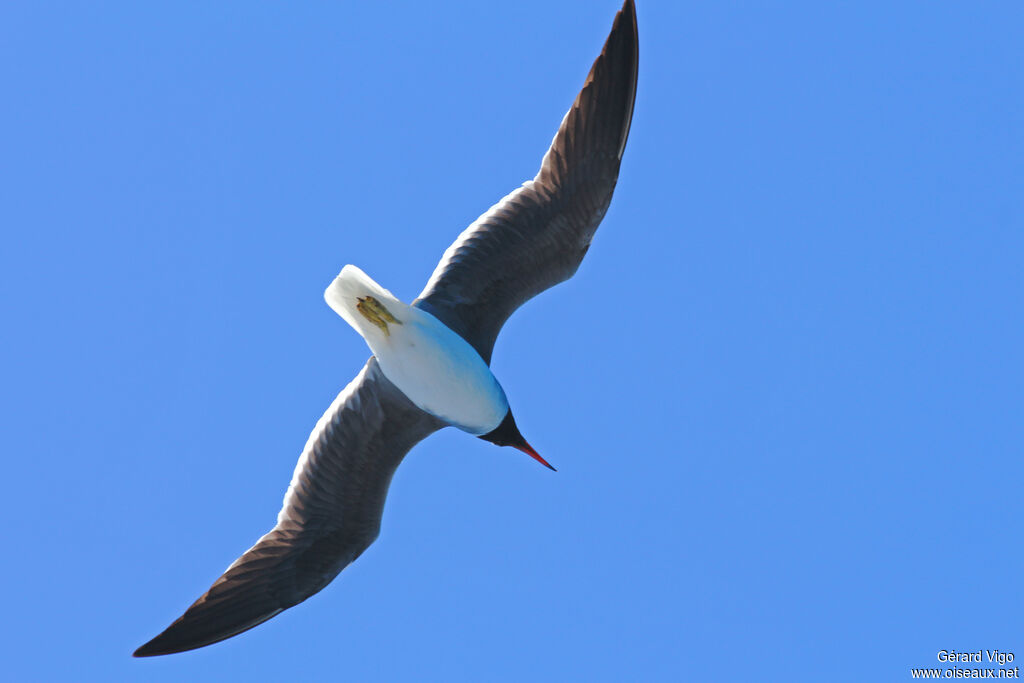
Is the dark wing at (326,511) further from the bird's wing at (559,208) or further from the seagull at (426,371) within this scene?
the bird's wing at (559,208)

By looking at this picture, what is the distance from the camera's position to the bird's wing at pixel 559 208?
7.52 meters

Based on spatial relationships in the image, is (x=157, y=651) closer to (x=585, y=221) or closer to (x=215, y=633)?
(x=215, y=633)

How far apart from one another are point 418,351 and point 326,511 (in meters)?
1.37

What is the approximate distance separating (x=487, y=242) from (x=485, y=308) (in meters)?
0.52

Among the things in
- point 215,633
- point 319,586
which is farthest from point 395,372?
point 215,633

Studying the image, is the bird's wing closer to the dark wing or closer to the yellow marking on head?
the yellow marking on head

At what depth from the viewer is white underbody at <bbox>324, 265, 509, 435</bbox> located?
720cm

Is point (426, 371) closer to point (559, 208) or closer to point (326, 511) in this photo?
point (326, 511)

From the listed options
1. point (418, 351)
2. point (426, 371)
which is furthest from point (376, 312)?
point (426, 371)

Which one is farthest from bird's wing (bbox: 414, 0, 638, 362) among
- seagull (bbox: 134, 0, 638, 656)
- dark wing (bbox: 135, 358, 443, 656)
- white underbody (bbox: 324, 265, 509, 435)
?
dark wing (bbox: 135, 358, 443, 656)

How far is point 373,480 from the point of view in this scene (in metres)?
7.64

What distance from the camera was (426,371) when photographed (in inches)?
290

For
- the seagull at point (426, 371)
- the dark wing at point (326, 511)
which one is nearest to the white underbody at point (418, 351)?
the seagull at point (426, 371)

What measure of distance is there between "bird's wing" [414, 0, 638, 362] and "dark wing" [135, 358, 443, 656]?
823 mm
